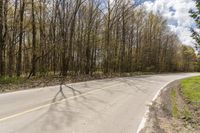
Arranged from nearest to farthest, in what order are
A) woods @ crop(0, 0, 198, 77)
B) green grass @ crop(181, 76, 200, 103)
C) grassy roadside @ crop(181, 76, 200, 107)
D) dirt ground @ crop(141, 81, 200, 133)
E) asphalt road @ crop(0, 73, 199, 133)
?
asphalt road @ crop(0, 73, 199, 133)
dirt ground @ crop(141, 81, 200, 133)
grassy roadside @ crop(181, 76, 200, 107)
green grass @ crop(181, 76, 200, 103)
woods @ crop(0, 0, 198, 77)

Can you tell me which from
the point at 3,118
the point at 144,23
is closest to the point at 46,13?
the point at 3,118

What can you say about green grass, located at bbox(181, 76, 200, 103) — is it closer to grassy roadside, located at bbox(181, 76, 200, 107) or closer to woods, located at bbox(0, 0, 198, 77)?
grassy roadside, located at bbox(181, 76, 200, 107)

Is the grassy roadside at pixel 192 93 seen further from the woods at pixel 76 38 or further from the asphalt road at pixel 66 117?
the asphalt road at pixel 66 117

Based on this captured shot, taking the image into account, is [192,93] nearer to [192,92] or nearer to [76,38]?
[192,92]

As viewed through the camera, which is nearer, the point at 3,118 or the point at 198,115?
the point at 3,118

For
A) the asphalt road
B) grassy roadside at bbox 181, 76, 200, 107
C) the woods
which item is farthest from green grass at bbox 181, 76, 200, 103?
the asphalt road

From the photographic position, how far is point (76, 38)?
39219 millimetres

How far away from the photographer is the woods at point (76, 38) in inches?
1035

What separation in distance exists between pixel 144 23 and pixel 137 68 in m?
11.5

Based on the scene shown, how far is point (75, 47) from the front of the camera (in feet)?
126

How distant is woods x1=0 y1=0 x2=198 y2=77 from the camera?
26297 mm

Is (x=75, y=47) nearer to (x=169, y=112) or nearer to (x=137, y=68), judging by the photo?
(x=137, y=68)

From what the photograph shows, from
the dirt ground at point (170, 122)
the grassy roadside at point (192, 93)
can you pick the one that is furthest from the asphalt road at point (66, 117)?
the grassy roadside at point (192, 93)

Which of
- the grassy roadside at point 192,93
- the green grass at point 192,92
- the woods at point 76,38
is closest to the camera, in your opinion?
the grassy roadside at point 192,93
